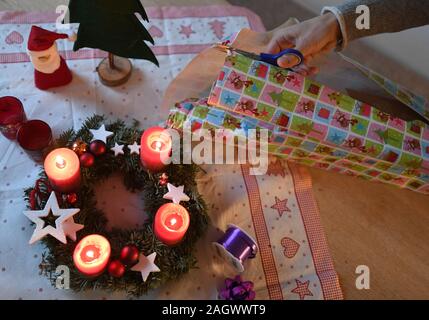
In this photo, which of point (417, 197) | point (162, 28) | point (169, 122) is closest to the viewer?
point (169, 122)

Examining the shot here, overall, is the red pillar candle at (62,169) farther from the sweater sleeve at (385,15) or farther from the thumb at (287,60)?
the sweater sleeve at (385,15)

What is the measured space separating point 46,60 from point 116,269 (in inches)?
21.2

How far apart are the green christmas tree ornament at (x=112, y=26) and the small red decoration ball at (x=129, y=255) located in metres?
0.42

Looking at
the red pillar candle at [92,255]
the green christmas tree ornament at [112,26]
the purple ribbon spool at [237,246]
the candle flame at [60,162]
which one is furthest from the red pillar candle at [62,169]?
the purple ribbon spool at [237,246]

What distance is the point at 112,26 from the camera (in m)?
0.89

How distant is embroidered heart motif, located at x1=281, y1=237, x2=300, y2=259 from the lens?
98cm

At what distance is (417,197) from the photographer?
1.10m

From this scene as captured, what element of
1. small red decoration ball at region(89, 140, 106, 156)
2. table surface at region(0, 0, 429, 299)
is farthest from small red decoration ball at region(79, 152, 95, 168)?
table surface at region(0, 0, 429, 299)

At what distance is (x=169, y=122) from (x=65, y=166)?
10.0 inches

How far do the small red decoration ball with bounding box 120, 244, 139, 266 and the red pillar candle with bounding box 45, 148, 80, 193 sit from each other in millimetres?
187

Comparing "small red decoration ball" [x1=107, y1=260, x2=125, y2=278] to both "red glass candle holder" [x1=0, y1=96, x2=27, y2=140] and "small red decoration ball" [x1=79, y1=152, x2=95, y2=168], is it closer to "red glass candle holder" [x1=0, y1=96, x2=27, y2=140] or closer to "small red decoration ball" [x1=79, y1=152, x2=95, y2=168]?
"small red decoration ball" [x1=79, y1=152, x2=95, y2=168]

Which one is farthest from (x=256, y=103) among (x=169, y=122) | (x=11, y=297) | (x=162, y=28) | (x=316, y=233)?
(x=11, y=297)

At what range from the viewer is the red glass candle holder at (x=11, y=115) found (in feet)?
3.20
